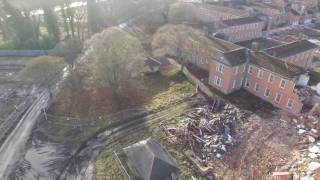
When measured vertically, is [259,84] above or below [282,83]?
below

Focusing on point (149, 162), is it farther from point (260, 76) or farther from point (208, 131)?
point (260, 76)

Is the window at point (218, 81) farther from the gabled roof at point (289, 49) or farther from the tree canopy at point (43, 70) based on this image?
the tree canopy at point (43, 70)

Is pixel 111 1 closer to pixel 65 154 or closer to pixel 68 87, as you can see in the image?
pixel 68 87

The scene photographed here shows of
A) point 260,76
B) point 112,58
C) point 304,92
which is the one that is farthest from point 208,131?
point 304,92

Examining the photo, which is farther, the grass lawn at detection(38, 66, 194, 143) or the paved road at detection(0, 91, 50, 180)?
the grass lawn at detection(38, 66, 194, 143)

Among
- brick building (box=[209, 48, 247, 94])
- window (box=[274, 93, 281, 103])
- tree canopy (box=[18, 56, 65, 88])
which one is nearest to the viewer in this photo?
tree canopy (box=[18, 56, 65, 88])

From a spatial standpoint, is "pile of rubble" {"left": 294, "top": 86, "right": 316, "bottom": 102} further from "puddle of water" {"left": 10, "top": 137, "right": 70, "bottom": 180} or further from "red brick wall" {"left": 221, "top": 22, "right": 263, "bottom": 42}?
"puddle of water" {"left": 10, "top": 137, "right": 70, "bottom": 180}

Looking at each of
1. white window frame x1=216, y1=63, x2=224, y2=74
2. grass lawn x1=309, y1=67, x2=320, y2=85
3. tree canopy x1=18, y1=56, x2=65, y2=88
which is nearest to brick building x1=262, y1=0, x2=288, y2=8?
grass lawn x1=309, y1=67, x2=320, y2=85
